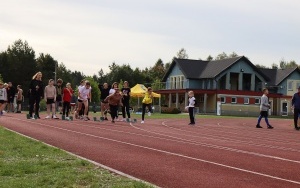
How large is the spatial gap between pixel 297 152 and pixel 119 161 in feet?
16.9

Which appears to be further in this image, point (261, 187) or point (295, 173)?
point (295, 173)

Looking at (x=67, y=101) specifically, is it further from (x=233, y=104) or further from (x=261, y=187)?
(x=233, y=104)

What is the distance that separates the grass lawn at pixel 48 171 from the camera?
6.79m

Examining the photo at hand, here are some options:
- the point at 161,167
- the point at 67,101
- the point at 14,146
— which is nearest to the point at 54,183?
the point at 161,167

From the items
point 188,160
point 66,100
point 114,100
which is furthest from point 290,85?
point 188,160

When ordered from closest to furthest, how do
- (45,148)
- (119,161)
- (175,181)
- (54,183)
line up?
(54,183) → (175,181) → (119,161) → (45,148)

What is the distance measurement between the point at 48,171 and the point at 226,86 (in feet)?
221

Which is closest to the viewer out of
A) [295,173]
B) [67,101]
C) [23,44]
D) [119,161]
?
[295,173]

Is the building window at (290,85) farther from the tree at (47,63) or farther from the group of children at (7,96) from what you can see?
the group of children at (7,96)

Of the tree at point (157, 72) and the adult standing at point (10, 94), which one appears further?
the tree at point (157, 72)

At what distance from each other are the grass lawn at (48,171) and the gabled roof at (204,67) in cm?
6361

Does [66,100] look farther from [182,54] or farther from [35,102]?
[182,54]

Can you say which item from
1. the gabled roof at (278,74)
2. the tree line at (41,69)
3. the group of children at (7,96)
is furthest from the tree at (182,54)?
the group of children at (7,96)

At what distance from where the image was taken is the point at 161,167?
28.3 ft
